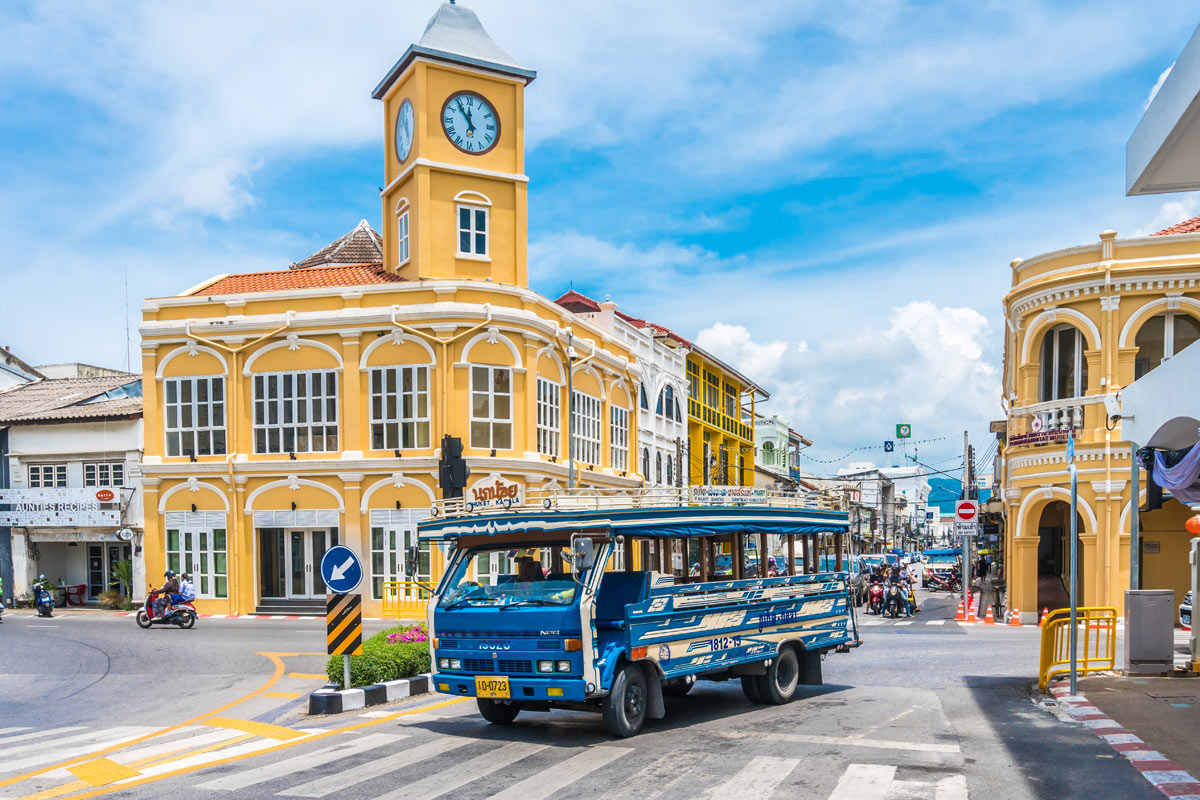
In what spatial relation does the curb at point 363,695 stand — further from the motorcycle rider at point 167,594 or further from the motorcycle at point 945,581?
the motorcycle at point 945,581

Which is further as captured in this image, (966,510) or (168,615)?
(966,510)

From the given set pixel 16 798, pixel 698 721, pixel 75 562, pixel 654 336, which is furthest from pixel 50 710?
pixel 654 336

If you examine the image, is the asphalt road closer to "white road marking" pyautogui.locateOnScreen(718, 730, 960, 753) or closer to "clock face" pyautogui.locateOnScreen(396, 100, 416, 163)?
"white road marking" pyautogui.locateOnScreen(718, 730, 960, 753)

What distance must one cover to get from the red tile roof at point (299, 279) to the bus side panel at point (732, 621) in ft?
Answer: 75.2

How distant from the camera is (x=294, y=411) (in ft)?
110

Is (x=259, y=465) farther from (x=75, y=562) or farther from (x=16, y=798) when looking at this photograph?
(x=16, y=798)

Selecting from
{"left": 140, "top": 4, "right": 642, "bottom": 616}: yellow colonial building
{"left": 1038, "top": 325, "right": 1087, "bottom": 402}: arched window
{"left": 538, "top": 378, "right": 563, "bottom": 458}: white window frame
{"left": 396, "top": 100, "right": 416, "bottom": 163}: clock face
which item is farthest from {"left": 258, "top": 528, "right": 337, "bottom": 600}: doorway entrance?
{"left": 1038, "top": 325, "right": 1087, "bottom": 402}: arched window

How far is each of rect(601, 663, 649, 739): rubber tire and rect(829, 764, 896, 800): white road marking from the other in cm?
247

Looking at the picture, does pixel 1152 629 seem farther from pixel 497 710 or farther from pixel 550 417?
pixel 550 417

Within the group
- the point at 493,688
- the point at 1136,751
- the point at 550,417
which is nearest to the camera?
the point at 1136,751

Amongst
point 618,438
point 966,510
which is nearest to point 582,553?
point 966,510

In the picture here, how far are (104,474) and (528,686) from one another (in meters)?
30.3

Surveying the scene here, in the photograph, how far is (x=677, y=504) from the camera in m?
12.4

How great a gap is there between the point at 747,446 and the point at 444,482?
51.7 m
